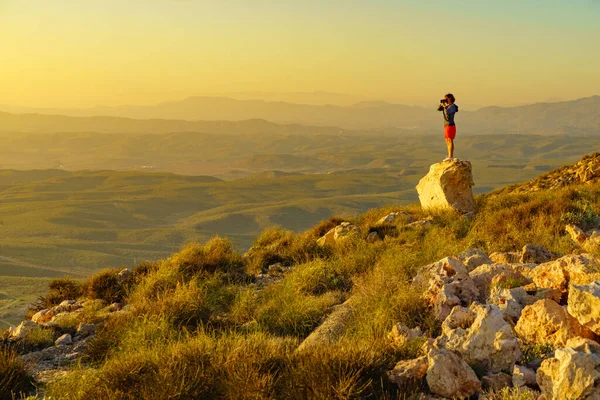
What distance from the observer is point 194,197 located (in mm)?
167000

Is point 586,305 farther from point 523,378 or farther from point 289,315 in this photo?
point 289,315

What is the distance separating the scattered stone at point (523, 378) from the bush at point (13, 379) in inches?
197

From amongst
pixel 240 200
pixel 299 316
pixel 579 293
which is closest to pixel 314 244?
pixel 299 316

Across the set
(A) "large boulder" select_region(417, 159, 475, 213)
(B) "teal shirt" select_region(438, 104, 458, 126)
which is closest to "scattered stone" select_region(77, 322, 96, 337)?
(A) "large boulder" select_region(417, 159, 475, 213)

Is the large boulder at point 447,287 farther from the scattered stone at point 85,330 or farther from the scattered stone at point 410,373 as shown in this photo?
the scattered stone at point 85,330

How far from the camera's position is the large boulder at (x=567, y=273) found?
5.26 metres

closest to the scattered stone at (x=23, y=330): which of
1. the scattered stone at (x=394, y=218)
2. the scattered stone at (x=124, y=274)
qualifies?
the scattered stone at (x=124, y=274)

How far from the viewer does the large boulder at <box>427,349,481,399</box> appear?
3.86 m

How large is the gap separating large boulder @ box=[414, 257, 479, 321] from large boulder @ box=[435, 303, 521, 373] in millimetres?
1125

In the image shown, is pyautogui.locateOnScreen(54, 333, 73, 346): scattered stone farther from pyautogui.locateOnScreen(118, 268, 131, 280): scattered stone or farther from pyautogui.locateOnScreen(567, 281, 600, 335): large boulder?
pyautogui.locateOnScreen(567, 281, 600, 335): large boulder

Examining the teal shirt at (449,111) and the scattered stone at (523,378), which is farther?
the teal shirt at (449,111)

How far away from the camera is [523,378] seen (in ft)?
12.7

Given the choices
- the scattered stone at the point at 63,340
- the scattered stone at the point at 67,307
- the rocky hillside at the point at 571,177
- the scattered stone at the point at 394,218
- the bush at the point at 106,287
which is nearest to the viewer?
the scattered stone at the point at 63,340

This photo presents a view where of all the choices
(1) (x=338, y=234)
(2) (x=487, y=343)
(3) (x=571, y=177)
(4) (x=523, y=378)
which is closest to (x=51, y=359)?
(2) (x=487, y=343)
